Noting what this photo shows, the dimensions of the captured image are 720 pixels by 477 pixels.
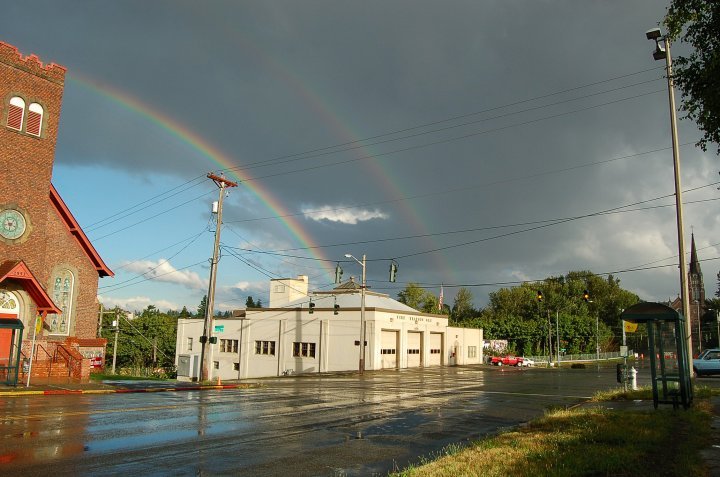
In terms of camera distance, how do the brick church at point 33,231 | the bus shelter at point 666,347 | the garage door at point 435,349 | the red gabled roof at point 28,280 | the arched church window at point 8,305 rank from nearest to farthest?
1. the bus shelter at point 666,347
2. the red gabled roof at point 28,280
3. the arched church window at point 8,305
4. the brick church at point 33,231
5. the garage door at point 435,349

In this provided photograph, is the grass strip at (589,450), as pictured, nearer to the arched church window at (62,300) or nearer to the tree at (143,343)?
the arched church window at (62,300)

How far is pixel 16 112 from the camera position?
88.4 ft

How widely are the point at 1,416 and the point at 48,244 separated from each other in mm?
18630

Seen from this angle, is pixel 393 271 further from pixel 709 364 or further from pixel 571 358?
pixel 571 358

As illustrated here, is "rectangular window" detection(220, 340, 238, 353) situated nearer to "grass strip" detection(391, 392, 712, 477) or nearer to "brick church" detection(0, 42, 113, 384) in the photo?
"brick church" detection(0, 42, 113, 384)

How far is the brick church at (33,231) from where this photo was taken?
25.9m

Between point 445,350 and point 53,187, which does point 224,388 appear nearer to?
point 53,187

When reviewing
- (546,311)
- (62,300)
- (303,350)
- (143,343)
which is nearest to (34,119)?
(62,300)

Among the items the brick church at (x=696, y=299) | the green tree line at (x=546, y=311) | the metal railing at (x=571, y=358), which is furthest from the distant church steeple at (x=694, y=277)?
the metal railing at (x=571, y=358)

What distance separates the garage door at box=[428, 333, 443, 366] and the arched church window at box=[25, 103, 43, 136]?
140 feet

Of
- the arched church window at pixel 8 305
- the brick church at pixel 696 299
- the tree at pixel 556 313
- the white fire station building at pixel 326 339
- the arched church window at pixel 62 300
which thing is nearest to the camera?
the arched church window at pixel 8 305

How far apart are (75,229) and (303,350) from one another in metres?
27.6

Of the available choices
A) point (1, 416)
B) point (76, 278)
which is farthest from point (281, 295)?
point (1, 416)

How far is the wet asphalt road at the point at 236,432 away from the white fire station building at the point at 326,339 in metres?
28.2
